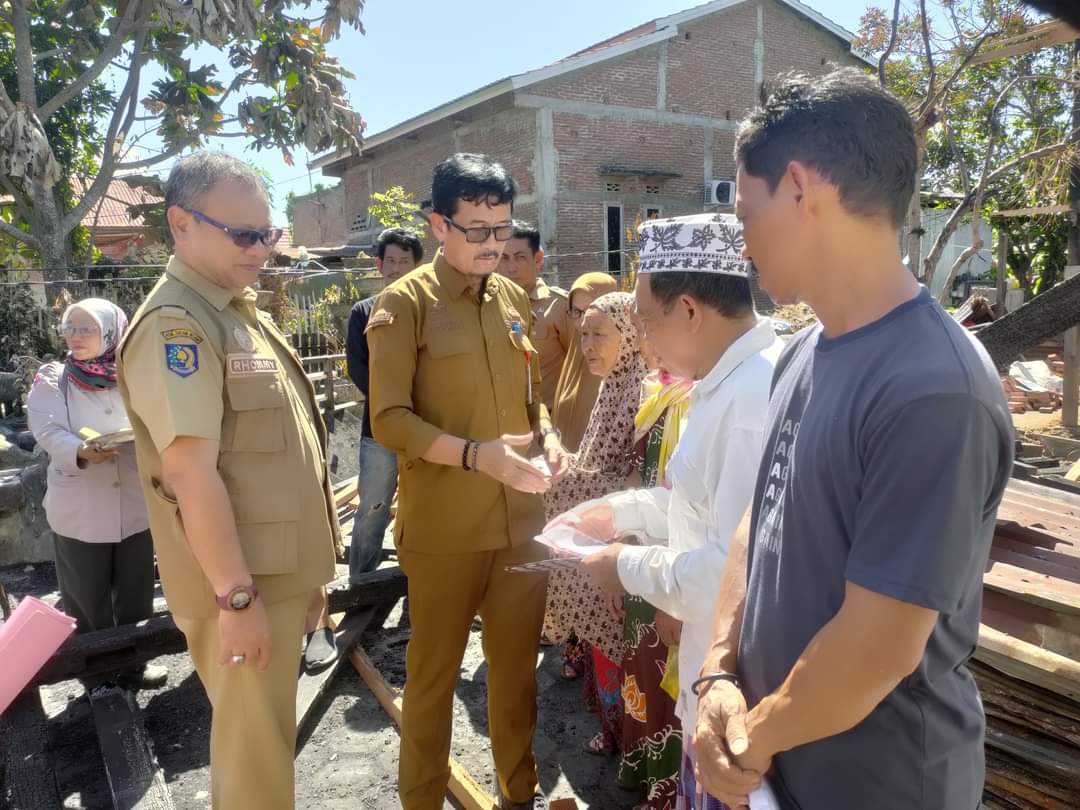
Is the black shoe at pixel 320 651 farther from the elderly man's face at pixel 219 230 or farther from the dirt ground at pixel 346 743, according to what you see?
the elderly man's face at pixel 219 230

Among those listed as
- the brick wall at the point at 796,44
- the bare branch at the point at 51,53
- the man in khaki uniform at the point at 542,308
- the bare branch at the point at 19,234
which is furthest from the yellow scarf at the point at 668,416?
the brick wall at the point at 796,44

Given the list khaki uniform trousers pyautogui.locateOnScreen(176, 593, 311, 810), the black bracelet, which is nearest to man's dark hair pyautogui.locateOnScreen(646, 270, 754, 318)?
the black bracelet

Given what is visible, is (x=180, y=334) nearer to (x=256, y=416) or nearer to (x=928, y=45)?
(x=256, y=416)

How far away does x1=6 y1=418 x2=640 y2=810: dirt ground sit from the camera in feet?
9.62

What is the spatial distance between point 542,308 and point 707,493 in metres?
2.98

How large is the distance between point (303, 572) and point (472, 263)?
3.60ft

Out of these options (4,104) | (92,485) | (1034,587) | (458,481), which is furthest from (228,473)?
(4,104)

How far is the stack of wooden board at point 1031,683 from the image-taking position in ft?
6.23

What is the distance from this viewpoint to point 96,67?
12.7 meters

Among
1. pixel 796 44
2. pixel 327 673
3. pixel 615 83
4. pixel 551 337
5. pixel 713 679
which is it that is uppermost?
pixel 796 44

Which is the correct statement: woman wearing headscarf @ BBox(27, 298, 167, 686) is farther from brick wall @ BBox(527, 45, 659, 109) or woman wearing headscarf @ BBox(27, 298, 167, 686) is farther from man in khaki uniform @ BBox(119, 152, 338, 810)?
brick wall @ BBox(527, 45, 659, 109)

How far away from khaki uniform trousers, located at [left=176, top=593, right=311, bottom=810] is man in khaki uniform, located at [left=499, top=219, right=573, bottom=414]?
251 centimetres

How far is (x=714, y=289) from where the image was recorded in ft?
5.90

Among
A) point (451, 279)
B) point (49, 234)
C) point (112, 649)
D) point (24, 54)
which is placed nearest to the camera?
point (451, 279)
